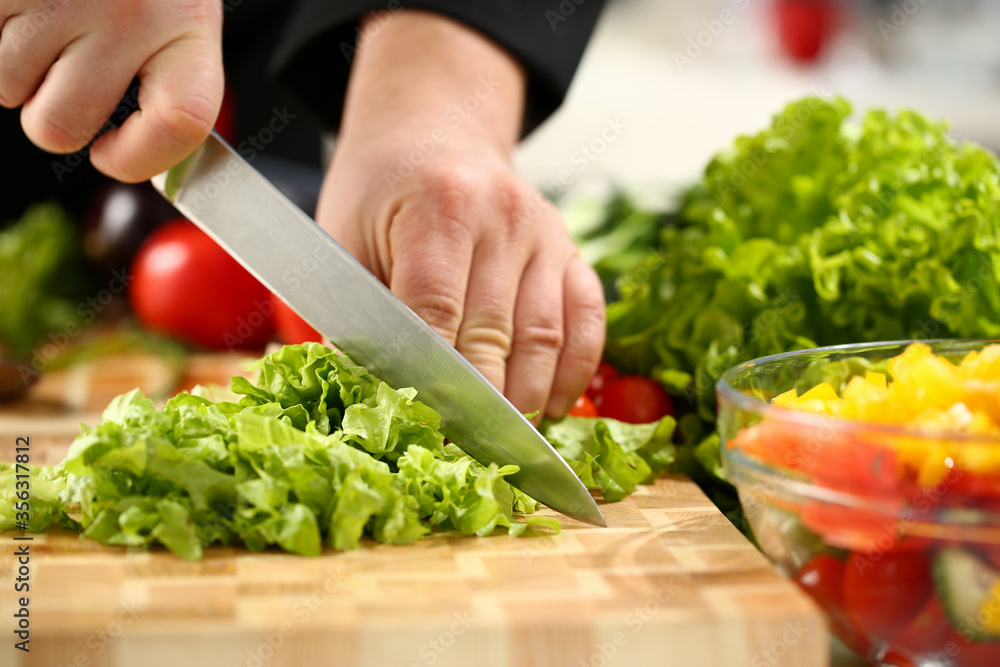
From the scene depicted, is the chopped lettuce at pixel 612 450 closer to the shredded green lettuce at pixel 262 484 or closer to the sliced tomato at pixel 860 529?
the shredded green lettuce at pixel 262 484

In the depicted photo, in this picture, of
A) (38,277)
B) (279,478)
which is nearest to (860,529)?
(279,478)

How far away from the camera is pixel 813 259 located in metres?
1.48

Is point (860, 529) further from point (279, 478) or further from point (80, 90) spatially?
point (80, 90)

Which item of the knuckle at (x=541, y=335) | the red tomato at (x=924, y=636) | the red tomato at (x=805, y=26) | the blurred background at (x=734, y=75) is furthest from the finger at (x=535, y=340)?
the red tomato at (x=805, y=26)

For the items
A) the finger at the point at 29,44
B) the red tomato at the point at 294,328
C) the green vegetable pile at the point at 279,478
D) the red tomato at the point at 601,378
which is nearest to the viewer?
the green vegetable pile at the point at 279,478

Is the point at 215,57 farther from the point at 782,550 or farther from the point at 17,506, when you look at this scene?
the point at 782,550

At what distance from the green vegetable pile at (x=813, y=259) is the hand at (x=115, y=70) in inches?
33.5

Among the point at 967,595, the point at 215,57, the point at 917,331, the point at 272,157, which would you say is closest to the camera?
the point at 967,595

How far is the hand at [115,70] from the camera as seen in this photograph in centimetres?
109

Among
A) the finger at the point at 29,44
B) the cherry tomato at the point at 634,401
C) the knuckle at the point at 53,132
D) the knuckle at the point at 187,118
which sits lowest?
Answer: the cherry tomato at the point at 634,401

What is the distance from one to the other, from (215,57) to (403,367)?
46 centimetres

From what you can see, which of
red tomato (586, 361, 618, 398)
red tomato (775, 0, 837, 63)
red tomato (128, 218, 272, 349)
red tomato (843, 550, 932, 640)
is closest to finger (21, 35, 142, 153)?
red tomato (586, 361, 618, 398)

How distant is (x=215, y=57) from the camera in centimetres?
115

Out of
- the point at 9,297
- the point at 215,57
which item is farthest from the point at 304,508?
the point at 9,297
